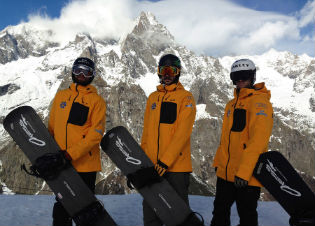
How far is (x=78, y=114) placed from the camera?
6.39 meters

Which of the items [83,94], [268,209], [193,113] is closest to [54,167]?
[83,94]

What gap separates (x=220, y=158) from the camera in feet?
20.8

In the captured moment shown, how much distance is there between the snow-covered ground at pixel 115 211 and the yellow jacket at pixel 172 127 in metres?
3.90

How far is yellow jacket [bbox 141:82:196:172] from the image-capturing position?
5945 millimetres

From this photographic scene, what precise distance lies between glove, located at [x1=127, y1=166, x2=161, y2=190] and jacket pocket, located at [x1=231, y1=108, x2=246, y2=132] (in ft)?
6.27

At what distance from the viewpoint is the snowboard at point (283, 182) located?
18.4 feet

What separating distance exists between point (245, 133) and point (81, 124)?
11.5ft

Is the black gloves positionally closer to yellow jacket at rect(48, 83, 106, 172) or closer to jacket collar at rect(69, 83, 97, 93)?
yellow jacket at rect(48, 83, 106, 172)

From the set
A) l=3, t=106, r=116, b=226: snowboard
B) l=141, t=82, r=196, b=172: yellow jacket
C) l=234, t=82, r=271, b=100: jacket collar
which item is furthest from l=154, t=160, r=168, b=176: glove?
l=234, t=82, r=271, b=100: jacket collar

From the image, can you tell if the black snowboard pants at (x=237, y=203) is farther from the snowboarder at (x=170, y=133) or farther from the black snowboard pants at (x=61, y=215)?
the black snowboard pants at (x=61, y=215)

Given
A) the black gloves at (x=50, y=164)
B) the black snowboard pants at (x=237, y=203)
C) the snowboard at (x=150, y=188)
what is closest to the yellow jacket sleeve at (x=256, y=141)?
the black snowboard pants at (x=237, y=203)

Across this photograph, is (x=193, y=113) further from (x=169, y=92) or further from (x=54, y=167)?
(x=54, y=167)

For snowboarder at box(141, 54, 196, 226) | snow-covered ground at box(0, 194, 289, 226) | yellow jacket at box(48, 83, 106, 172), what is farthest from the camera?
snow-covered ground at box(0, 194, 289, 226)

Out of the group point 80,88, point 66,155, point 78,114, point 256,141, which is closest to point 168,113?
point 256,141
